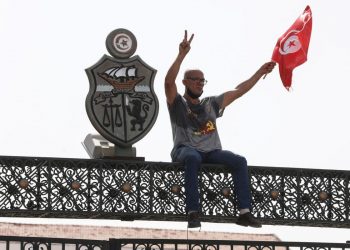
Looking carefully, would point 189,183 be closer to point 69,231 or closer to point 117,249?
point 117,249

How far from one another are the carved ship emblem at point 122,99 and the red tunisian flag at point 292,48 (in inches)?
57.7

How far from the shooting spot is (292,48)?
1439 cm

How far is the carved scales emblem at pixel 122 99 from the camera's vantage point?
45.5 feet

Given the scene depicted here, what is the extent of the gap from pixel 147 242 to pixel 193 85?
1.77 meters

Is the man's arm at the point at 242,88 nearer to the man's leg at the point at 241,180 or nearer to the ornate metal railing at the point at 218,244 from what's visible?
the man's leg at the point at 241,180

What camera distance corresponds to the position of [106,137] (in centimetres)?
1387

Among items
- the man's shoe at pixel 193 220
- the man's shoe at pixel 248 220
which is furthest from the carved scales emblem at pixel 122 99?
the man's shoe at pixel 248 220

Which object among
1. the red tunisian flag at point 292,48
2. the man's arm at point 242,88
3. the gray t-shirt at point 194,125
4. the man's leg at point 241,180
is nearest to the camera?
the gray t-shirt at point 194,125

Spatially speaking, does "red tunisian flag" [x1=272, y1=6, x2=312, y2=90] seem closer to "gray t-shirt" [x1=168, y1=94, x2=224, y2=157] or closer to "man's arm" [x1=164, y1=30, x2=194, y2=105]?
"gray t-shirt" [x1=168, y1=94, x2=224, y2=157]

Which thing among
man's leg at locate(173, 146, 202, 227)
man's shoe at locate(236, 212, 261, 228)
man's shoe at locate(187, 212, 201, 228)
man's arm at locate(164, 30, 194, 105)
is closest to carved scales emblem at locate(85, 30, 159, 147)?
man's leg at locate(173, 146, 202, 227)

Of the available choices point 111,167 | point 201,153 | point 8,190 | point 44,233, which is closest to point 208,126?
point 201,153

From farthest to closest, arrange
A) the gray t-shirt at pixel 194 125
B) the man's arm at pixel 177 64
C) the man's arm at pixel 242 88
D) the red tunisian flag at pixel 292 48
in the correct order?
the red tunisian flag at pixel 292 48 → the man's arm at pixel 242 88 → the gray t-shirt at pixel 194 125 → the man's arm at pixel 177 64

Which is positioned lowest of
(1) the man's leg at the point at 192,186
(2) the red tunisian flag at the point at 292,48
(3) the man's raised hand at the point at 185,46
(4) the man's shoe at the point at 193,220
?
(4) the man's shoe at the point at 193,220

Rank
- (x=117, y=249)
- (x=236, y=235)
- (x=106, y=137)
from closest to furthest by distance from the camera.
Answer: (x=117, y=249)
(x=106, y=137)
(x=236, y=235)
